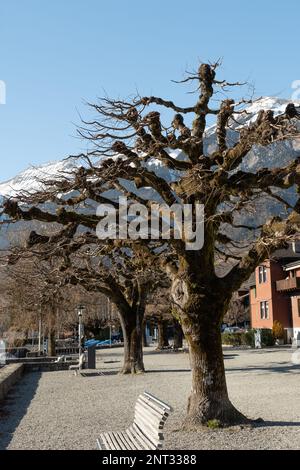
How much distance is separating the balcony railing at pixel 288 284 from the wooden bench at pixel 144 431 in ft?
124

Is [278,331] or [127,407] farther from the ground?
[278,331]

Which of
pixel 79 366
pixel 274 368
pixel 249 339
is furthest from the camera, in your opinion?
pixel 249 339

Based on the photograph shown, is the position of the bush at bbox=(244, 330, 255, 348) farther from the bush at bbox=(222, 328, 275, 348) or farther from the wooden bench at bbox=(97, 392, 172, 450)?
the wooden bench at bbox=(97, 392, 172, 450)

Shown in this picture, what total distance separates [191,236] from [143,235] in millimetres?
985

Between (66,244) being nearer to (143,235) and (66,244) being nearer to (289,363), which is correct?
(143,235)

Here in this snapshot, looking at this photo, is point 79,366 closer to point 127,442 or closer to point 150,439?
point 127,442

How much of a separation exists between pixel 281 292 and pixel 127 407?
37.1 m

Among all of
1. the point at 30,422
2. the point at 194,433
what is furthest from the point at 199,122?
the point at 30,422

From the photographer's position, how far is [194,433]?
10000mm

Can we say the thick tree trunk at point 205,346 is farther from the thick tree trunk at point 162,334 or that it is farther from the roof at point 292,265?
the thick tree trunk at point 162,334

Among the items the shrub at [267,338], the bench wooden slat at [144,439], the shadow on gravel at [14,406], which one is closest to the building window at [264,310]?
the shrub at [267,338]

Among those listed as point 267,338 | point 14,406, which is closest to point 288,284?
point 267,338

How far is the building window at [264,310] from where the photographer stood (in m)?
51.3

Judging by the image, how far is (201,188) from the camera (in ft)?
35.6
